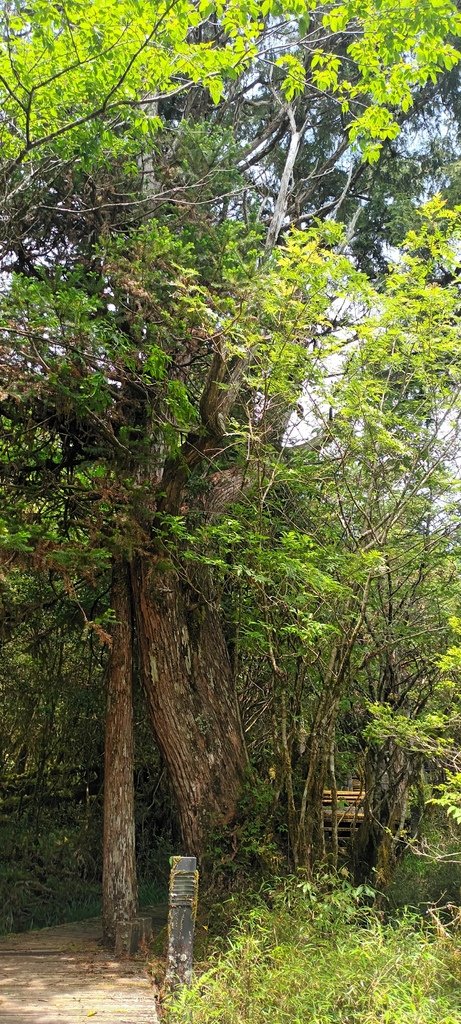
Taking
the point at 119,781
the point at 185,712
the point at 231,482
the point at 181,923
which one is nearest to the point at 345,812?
the point at 185,712

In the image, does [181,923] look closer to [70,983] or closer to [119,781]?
[70,983]

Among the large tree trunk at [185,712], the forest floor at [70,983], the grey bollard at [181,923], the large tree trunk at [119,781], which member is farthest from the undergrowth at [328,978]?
the large tree trunk at [185,712]

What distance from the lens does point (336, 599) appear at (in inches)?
219

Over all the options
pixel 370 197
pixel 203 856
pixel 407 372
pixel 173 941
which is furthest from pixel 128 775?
pixel 370 197

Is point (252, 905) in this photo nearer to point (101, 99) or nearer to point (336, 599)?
point (336, 599)

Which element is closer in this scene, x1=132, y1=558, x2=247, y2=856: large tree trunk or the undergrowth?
the undergrowth

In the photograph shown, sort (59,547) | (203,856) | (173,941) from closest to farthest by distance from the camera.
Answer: (173,941), (59,547), (203,856)

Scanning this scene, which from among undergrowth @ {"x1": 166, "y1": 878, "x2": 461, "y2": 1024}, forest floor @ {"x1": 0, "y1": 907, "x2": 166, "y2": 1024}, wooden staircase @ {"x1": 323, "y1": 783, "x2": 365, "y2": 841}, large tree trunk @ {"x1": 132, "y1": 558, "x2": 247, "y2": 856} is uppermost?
large tree trunk @ {"x1": 132, "y1": 558, "x2": 247, "y2": 856}

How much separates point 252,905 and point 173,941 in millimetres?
1432

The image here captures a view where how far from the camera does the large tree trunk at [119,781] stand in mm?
5828

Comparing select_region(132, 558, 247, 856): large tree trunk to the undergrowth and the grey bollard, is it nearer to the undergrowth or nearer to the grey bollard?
the undergrowth

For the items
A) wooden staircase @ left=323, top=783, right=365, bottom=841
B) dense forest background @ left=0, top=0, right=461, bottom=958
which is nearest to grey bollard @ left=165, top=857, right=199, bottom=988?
dense forest background @ left=0, top=0, right=461, bottom=958

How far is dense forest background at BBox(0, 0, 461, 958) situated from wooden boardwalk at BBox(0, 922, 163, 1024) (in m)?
0.44

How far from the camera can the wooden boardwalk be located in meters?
4.07
